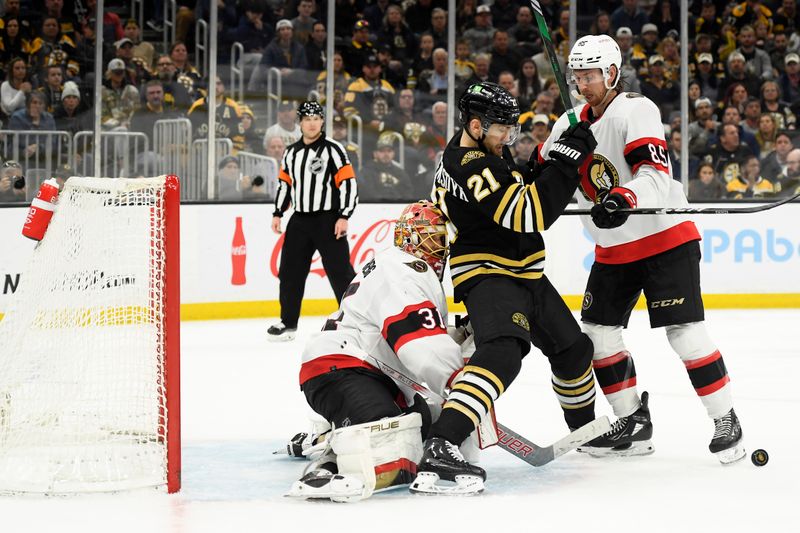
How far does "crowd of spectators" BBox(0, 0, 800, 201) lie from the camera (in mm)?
7852

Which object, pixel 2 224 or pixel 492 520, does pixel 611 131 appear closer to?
pixel 492 520

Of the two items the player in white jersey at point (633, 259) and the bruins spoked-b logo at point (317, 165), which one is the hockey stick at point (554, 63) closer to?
the player in white jersey at point (633, 259)

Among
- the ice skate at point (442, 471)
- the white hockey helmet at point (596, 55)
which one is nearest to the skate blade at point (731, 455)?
the ice skate at point (442, 471)

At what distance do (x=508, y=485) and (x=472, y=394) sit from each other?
345 mm

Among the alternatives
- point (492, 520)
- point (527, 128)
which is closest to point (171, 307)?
point (492, 520)

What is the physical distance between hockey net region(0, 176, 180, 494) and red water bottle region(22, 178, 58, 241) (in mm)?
24

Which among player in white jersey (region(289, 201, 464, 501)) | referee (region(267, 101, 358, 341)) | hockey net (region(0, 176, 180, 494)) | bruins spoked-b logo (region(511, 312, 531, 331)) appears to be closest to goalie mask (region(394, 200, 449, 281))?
player in white jersey (region(289, 201, 464, 501))

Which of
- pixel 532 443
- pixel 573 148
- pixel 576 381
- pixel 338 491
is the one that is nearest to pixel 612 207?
pixel 573 148

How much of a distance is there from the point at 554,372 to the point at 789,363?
8.52 ft

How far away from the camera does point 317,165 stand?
21.7 ft

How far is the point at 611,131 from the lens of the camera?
3.49 meters

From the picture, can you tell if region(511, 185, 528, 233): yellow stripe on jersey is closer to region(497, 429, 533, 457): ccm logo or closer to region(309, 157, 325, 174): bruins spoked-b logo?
region(497, 429, 533, 457): ccm logo

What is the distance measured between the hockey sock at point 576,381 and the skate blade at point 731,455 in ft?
1.21

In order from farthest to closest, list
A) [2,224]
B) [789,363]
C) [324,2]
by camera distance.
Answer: [324,2] → [2,224] → [789,363]
